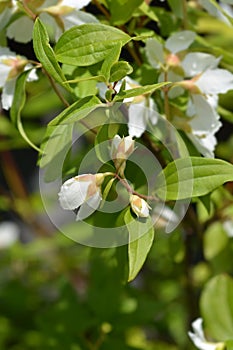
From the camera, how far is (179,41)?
74cm

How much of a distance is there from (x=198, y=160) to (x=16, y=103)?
21 cm

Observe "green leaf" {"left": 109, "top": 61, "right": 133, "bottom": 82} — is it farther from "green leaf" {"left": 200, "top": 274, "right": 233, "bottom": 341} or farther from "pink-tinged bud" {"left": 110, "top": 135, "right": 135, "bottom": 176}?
"green leaf" {"left": 200, "top": 274, "right": 233, "bottom": 341}

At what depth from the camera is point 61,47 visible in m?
0.62

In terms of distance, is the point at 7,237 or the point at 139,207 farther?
the point at 7,237

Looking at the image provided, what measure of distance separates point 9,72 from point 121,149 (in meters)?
0.19

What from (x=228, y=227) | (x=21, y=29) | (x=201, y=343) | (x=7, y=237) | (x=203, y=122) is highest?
(x=21, y=29)

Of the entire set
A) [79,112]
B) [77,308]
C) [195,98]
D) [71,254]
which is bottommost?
[71,254]

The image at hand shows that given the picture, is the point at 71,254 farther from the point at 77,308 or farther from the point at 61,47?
the point at 61,47

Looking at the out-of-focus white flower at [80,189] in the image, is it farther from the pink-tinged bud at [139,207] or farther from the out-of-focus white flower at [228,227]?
the out-of-focus white flower at [228,227]

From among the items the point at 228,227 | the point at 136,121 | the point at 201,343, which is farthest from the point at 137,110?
the point at 228,227

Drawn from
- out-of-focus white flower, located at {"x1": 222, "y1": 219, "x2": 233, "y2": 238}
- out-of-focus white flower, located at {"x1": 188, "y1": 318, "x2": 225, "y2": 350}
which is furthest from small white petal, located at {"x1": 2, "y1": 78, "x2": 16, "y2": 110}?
out-of-focus white flower, located at {"x1": 222, "y1": 219, "x2": 233, "y2": 238}

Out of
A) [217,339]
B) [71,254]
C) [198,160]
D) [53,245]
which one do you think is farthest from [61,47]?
[71,254]

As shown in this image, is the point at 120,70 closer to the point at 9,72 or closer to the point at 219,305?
the point at 9,72

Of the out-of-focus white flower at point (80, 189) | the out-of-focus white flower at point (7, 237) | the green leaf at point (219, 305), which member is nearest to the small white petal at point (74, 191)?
the out-of-focus white flower at point (80, 189)
